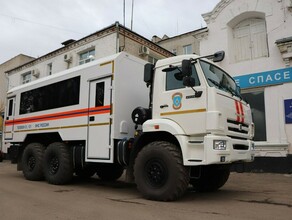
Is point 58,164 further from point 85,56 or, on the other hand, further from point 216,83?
point 85,56

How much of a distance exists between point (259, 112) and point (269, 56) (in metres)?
2.38

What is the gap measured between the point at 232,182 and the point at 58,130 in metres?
5.78

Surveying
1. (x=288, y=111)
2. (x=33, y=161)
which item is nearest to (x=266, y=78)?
(x=288, y=111)

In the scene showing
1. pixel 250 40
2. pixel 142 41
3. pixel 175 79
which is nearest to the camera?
pixel 175 79

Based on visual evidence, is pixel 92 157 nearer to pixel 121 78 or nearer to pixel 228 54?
pixel 121 78

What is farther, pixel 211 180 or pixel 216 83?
pixel 211 180

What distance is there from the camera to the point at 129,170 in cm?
712

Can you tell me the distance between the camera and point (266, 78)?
12.7m

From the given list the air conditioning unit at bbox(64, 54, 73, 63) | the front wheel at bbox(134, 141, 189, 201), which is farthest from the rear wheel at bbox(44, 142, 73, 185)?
the air conditioning unit at bbox(64, 54, 73, 63)

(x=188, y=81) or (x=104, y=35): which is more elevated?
(x=104, y=35)

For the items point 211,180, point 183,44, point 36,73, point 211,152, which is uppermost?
point 183,44

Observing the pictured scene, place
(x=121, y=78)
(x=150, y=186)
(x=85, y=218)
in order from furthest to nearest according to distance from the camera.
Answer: (x=121, y=78), (x=150, y=186), (x=85, y=218)

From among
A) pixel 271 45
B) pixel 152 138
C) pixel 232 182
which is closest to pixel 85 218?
pixel 152 138

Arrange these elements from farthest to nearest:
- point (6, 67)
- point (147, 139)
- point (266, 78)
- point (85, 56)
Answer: point (6, 67)
point (85, 56)
point (266, 78)
point (147, 139)
